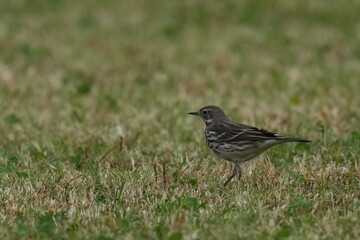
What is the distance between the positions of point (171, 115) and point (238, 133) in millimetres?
3032

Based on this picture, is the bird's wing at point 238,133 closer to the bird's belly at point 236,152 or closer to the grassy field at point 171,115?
the bird's belly at point 236,152

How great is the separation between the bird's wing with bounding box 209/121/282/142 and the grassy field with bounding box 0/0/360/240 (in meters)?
0.38

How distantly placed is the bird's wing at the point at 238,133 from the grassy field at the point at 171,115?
376 millimetres

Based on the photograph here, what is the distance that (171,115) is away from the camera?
1091 centimetres

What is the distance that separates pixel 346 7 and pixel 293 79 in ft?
18.2

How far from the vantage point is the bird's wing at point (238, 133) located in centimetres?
771

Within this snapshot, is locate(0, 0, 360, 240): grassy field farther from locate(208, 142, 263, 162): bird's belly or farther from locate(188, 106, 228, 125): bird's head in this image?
locate(188, 106, 228, 125): bird's head

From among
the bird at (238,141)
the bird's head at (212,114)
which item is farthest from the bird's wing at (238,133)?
the bird's head at (212,114)

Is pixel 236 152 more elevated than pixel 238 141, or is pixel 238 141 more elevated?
pixel 238 141

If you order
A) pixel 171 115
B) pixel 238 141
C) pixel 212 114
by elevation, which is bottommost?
pixel 171 115

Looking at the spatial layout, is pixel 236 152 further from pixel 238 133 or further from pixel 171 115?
pixel 171 115

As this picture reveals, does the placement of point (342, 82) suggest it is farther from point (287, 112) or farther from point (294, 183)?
point (294, 183)

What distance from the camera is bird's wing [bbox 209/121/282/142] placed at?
7.71 metres

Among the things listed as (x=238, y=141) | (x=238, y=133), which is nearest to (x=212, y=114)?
(x=238, y=133)
